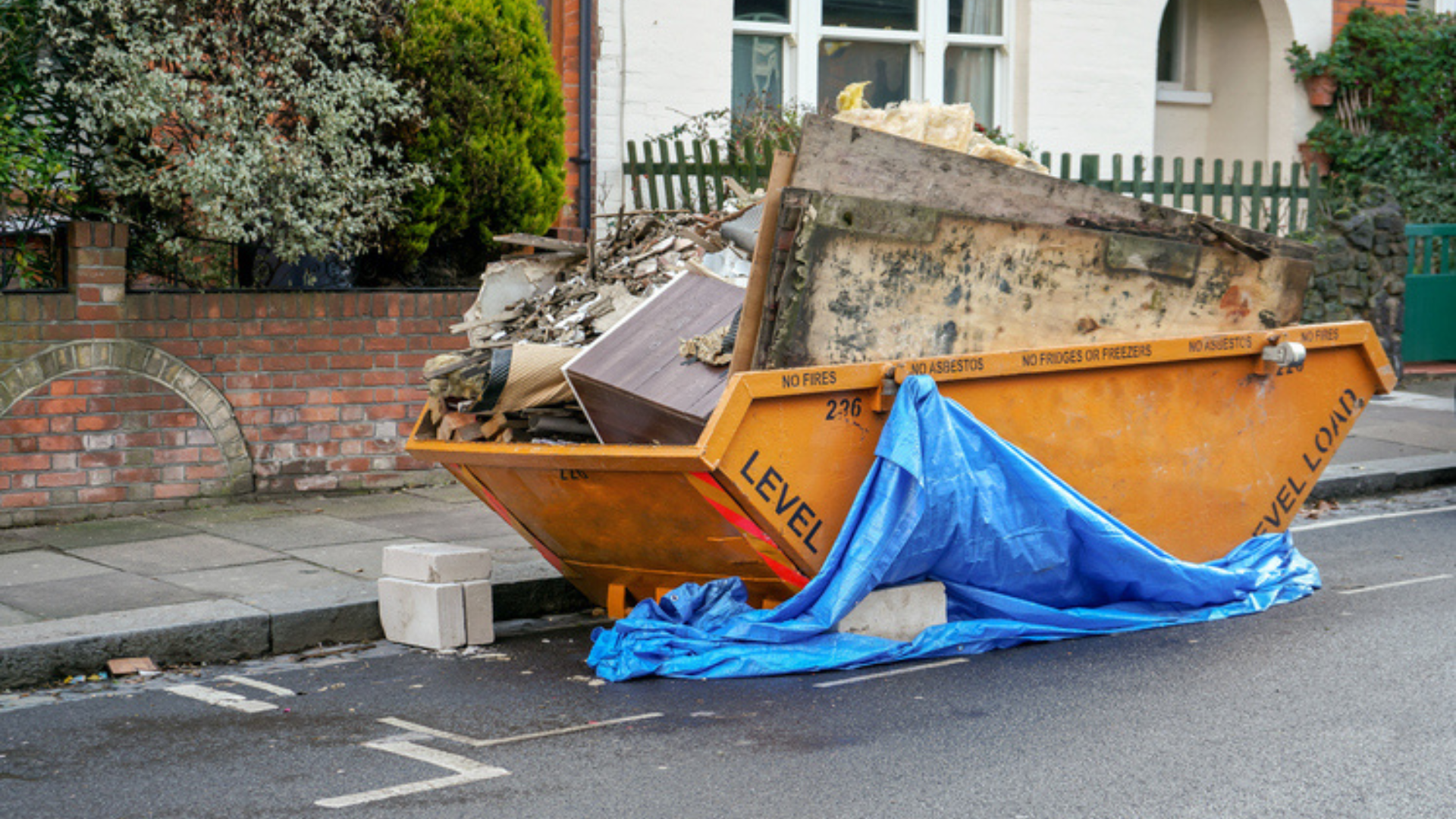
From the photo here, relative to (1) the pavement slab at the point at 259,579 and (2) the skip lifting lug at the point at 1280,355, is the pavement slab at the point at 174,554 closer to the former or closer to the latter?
(1) the pavement slab at the point at 259,579

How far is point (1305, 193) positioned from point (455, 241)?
829cm

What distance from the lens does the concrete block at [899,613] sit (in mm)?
5523

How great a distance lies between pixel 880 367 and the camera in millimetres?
5418

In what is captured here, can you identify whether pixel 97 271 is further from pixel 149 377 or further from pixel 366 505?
pixel 366 505

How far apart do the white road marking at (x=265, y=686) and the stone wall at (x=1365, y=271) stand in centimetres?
1074

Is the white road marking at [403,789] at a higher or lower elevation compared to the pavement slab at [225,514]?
lower

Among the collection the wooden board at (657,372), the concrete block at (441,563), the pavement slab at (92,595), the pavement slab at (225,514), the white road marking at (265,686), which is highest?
the wooden board at (657,372)

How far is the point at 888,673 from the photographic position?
17.8 feet

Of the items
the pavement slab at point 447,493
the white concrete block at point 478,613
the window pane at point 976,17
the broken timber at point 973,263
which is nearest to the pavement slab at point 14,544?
the pavement slab at point 447,493

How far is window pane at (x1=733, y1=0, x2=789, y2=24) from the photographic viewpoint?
12.9 m

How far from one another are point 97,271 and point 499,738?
4416 millimetres

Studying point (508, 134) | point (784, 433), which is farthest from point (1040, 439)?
point (508, 134)

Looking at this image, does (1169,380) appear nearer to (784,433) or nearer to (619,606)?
(784,433)

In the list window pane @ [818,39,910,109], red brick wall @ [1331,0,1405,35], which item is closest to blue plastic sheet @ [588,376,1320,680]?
window pane @ [818,39,910,109]
